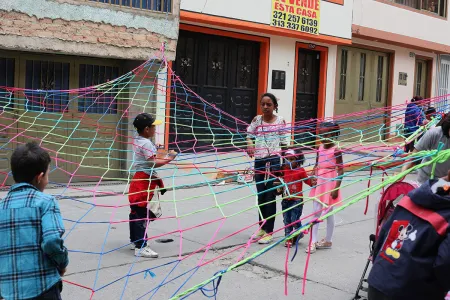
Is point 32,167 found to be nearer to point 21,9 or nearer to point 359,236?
point 359,236

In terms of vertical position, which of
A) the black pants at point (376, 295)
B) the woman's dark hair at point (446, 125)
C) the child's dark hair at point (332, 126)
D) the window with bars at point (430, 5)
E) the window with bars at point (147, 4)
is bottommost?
the black pants at point (376, 295)

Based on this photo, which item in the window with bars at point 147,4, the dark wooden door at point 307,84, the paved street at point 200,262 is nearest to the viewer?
the paved street at point 200,262

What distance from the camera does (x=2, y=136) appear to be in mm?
8609

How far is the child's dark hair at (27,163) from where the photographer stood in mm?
2723

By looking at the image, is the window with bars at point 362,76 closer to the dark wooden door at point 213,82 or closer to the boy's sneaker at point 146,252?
the dark wooden door at point 213,82

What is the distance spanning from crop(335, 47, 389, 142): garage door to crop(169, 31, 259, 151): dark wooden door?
3423 millimetres

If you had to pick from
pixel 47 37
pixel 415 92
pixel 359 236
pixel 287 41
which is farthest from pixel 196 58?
pixel 415 92

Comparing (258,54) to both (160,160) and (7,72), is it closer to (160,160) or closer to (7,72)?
(7,72)

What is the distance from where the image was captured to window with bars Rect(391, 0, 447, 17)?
17.4 metres

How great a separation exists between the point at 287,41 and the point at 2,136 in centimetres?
727

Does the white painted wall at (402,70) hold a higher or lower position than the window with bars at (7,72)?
higher

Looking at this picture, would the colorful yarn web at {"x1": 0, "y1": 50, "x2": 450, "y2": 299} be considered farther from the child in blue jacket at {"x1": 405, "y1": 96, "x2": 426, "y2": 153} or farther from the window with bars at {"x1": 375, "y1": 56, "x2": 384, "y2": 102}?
the window with bars at {"x1": 375, "y1": 56, "x2": 384, "y2": 102}

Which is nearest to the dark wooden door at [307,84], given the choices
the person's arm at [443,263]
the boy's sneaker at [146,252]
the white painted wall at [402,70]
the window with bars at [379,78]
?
the white painted wall at [402,70]

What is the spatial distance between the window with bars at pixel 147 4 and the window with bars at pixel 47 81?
1.30 m
